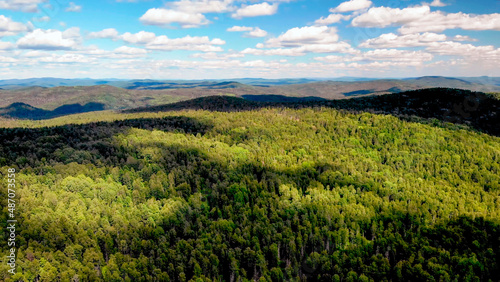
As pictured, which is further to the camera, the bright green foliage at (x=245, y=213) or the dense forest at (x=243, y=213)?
the bright green foliage at (x=245, y=213)

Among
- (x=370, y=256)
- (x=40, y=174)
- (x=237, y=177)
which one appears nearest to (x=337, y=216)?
(x=370, y=256)

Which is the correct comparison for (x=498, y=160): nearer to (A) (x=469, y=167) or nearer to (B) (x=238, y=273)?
(A) (x=469, y=167)

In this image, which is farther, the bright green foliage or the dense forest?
the bright green foliage

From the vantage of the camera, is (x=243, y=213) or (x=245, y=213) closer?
Answer: (x=243, y=213)

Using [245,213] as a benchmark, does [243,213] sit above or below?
above
